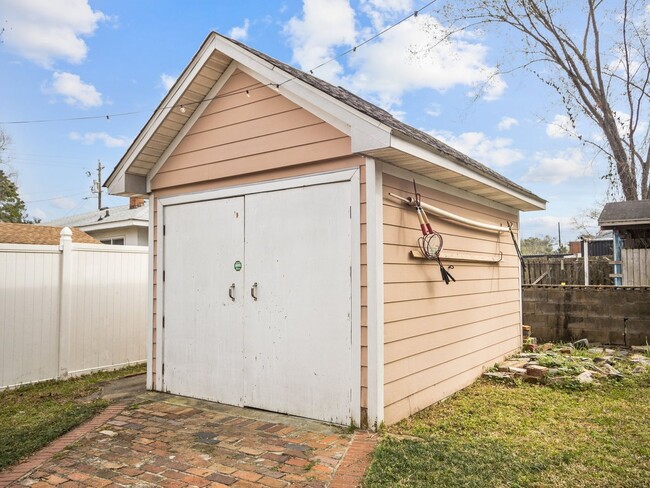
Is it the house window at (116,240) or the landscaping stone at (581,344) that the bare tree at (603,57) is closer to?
the landscaping stone at (581,344)

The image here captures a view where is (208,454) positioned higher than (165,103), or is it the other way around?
(165,103)

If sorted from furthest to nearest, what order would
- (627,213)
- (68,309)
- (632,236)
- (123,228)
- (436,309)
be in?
(123,228) < (632,236) < (627,213) < (68,309) < (436,309)

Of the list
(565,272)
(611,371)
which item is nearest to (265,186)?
(611,371)

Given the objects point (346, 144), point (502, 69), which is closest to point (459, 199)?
point (346, 144)

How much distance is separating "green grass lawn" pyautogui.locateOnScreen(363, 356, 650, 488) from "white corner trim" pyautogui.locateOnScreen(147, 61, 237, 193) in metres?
3.79

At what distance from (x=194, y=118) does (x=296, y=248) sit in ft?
6.68

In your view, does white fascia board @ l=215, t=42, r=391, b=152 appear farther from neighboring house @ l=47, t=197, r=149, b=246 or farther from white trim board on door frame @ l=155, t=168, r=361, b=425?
neighboring house @ l=47, t=197, r=149, b=246

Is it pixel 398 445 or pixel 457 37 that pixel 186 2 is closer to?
pixel 398 445

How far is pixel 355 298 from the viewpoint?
3957mm

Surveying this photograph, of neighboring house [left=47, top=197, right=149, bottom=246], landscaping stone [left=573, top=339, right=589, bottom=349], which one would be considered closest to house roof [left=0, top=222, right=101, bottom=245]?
neighboring house [left=47, top=197, right=149, bottom=246]

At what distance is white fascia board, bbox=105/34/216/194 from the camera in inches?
187

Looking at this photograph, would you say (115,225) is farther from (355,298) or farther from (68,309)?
(355,298)

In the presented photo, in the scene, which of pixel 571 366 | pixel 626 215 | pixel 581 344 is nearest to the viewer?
pixel 571 366

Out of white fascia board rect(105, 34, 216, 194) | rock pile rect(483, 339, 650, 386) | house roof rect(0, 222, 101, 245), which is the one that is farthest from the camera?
house roof rect(0, 222, 101, 245)
